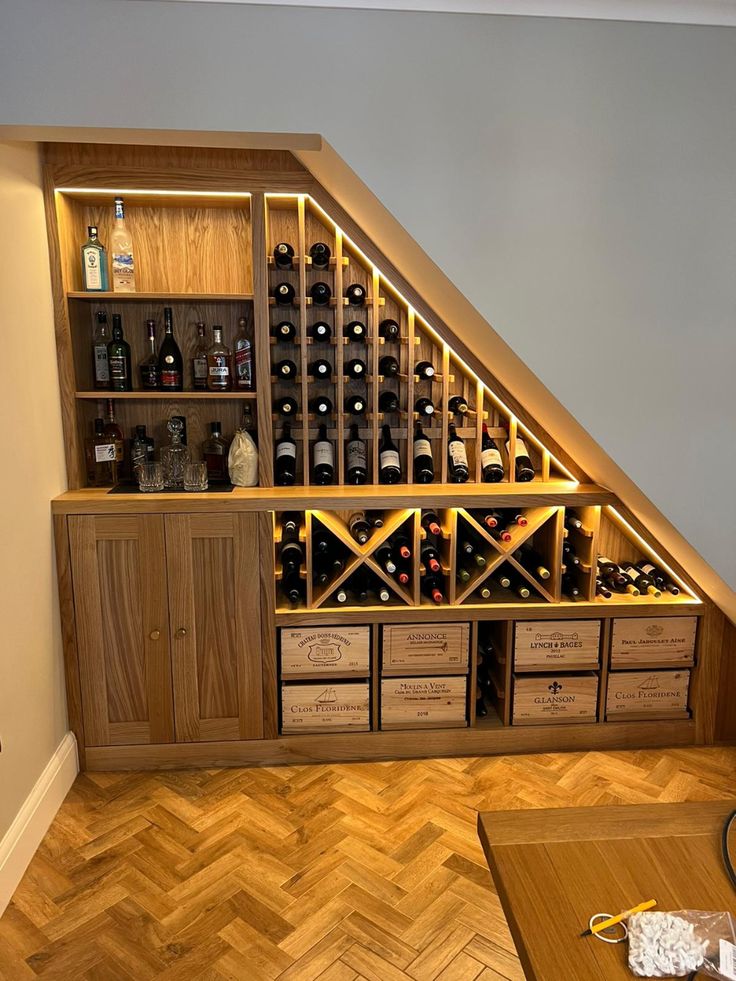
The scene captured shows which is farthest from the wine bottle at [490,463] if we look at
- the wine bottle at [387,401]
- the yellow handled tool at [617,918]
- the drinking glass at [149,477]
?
the yellow handled tool at [617,918]

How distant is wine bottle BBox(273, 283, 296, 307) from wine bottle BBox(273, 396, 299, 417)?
1.16 ft

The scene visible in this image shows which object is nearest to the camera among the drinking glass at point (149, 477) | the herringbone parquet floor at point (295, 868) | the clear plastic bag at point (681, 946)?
the clear plastic bag at point (681, 946)

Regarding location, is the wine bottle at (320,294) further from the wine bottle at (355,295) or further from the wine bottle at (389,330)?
the wine bottle at (389,330)

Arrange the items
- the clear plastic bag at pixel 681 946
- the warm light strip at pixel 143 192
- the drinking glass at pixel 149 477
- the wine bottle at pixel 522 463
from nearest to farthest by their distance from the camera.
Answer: the clear plastic bag at pixel 681 946
the warm light strip at pixel 143 192
the drinking glass at pixel 149 477
the wine bottle at pixel 522 463

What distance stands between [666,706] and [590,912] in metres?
1.85

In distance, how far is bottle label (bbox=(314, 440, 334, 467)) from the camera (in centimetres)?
267

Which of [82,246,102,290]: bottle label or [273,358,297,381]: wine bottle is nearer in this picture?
[82,246,102,290]: bottle label

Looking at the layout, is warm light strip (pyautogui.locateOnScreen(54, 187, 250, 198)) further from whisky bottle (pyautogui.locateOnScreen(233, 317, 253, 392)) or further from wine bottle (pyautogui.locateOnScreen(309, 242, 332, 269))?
whisky bottle (pyautogui.locateOnScreen(233, 317, 253, 392))

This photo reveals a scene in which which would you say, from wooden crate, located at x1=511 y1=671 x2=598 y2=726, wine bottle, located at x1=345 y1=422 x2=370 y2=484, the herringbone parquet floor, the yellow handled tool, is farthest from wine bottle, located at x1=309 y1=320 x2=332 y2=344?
the yellow handled tool

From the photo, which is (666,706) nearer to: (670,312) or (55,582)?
(670,312)

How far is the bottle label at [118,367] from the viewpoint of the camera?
2600 millimetres

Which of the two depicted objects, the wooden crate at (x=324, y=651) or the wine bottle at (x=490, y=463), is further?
the wine bottle at (x=490, y=463)

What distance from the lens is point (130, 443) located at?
275 cm

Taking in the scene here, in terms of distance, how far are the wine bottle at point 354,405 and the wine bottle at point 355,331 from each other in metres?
0.22
